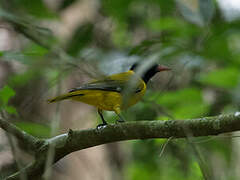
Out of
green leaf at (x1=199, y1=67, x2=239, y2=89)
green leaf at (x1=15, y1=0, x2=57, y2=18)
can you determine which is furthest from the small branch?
green leaf at (x1=199, y1=67, x2=239, y2=89)

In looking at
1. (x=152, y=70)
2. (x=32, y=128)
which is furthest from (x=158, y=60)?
(x=152, y=70)

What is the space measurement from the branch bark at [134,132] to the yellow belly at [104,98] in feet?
3.17

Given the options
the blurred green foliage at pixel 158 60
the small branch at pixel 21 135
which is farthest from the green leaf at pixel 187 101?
the small branch at pixel 21 135

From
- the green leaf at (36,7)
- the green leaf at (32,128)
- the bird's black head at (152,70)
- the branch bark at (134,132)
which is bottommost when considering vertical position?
the branch bark at (134,132)

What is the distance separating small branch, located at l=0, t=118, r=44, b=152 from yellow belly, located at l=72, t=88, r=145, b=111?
1.01 metres

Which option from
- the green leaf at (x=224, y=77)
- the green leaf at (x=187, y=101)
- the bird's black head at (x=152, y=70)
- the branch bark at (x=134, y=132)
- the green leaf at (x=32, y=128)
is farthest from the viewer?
the bird's black head at (x=152, y=70)

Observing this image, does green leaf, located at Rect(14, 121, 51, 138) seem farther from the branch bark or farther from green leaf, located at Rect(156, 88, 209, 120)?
green leaf, located at Rect(156, 88, 209, 120)

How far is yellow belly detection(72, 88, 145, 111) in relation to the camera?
12.1 ft

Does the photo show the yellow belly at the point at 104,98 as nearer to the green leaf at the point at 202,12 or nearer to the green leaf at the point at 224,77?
the green leaf at the point at 224,77

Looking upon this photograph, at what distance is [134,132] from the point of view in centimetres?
255

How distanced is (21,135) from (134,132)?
75 cm

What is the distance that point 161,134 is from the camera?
2.45 m

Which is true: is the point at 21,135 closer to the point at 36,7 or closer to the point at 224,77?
the point at 36,7

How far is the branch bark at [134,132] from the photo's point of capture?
2270 millimetres
